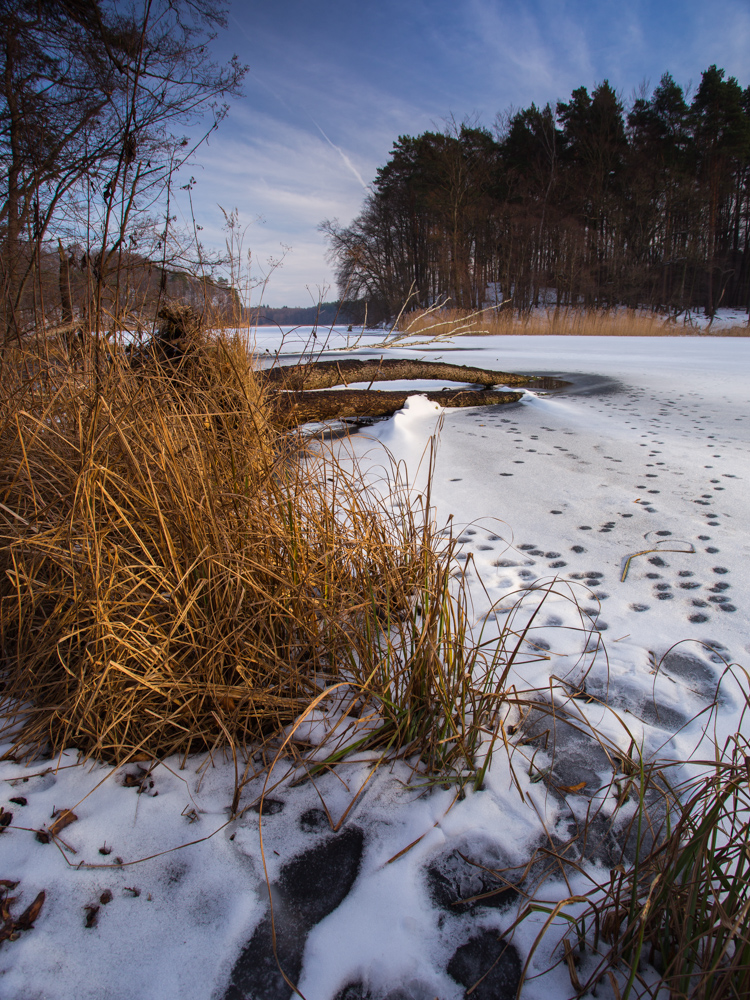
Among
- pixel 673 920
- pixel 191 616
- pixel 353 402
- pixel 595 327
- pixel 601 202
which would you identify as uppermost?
pixel 601 202

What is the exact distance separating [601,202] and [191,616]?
90.4 ft

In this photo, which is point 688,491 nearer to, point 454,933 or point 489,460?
point 489,460

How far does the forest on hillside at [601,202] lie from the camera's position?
22031mm

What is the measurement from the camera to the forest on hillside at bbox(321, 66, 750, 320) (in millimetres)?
22031

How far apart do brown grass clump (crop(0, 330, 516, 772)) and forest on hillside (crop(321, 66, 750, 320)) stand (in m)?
22.1

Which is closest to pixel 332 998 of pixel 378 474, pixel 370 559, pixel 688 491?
pixel 370 559

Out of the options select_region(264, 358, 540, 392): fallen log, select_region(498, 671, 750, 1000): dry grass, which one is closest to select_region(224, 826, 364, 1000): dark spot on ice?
select_region(498, 671, 750, 1000): dry grass

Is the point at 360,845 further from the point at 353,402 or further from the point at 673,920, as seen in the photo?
the point at 353,402

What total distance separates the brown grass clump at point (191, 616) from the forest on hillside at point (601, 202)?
22.1 m

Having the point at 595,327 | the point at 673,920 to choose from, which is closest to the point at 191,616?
the point at 673,920

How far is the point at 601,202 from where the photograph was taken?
22.4 m

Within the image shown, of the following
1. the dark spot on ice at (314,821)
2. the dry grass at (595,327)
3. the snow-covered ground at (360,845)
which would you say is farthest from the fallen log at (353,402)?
the dry grass at (595,327)

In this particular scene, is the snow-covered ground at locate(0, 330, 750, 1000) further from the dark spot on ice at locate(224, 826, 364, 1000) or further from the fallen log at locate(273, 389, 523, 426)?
the fallen log at locate(273, 389, 523, 426)

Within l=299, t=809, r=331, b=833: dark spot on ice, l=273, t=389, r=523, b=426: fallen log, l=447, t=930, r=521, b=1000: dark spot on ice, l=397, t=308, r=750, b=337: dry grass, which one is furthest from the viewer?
l=397, t=308, r=750, b=337: dry grass
